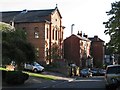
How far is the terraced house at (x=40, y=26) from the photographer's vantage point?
3004 inches

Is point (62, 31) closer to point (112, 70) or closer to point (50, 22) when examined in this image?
point (50, 22)

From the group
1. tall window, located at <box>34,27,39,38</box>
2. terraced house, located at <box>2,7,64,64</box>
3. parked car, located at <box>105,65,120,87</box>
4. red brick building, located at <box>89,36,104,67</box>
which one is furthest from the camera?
red brick building, located at <box>89,36,104,67</box>

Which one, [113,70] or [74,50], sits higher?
[74,50]

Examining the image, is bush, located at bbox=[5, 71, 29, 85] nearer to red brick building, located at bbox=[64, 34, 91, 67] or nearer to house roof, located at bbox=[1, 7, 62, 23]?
house roof, located at bbox=[1, 7, 62, 23]

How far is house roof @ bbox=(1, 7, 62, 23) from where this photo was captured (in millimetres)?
77562

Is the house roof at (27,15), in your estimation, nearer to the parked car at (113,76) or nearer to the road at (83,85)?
the road at (83,85)

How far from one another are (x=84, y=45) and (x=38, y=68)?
150 feet

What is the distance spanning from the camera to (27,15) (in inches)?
3162

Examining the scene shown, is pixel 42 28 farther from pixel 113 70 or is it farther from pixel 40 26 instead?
pixel 113 70

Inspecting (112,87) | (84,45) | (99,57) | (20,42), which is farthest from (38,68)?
(99,57)

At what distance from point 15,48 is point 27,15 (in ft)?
148

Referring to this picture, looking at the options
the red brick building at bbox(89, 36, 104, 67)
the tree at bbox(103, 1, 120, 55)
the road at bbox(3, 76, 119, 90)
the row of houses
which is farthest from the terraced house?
the tree at bbox(103, 1, 120, 55)

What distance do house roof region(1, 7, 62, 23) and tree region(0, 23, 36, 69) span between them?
38.6 metres

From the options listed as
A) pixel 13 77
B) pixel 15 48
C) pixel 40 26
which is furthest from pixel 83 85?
pixel 40 26
